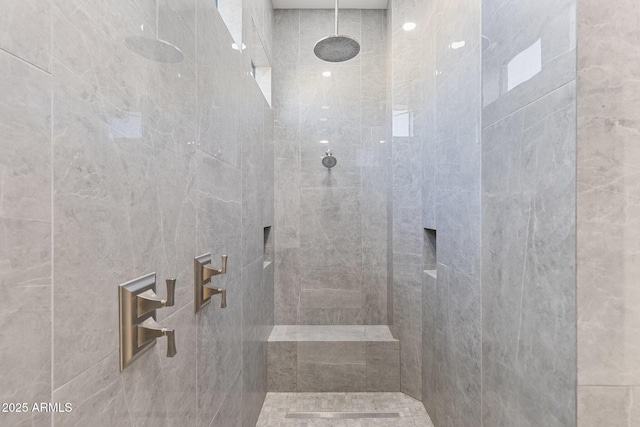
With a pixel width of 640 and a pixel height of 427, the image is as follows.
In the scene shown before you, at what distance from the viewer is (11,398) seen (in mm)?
449

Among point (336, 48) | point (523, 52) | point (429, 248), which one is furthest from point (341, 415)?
point (336, 48)

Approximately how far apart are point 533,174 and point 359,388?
209cm

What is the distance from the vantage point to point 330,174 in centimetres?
281

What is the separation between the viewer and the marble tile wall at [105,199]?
1.54ft

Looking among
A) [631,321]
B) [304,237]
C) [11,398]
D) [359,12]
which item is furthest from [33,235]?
[359,12]

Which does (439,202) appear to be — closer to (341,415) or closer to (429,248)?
(429,248)

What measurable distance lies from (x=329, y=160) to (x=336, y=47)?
97 cm

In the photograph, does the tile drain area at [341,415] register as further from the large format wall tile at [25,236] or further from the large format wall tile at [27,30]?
the large format wall tile at [27,30]

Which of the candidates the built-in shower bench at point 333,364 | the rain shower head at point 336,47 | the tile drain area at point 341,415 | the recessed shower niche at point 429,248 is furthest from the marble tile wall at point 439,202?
the rain shower head at point 336,47

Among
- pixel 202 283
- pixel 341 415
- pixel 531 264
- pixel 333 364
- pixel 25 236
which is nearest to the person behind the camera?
pixel 25 236

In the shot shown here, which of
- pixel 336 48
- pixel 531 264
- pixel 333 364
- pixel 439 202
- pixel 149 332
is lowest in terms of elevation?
pixel 333 364

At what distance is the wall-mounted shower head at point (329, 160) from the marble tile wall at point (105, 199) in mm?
1455

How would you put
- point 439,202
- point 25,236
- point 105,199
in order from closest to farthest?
1. point 25,236
2. point 105,199
3. point 439,202

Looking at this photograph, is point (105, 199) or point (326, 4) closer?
point (105, 199)
